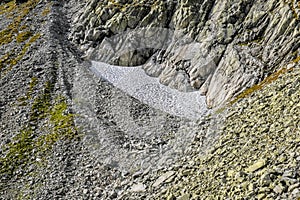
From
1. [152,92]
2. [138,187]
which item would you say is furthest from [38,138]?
[152,92]

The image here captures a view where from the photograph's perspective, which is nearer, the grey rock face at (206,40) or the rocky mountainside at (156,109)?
the rocky mountainside at (156,109)

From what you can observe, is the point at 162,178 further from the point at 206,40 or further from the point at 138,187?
the point at 206,40

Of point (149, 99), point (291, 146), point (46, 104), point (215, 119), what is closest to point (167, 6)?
point (149, 99)

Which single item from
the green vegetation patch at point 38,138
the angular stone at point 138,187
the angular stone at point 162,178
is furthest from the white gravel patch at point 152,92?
the angular stone at point 138,187

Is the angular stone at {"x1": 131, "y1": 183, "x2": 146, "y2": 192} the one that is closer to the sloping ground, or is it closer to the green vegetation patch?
the sloping ground

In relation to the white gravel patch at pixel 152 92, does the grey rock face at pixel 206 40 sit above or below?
above

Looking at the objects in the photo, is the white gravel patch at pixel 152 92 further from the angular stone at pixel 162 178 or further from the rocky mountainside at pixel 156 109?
the angular stone at pixel 162 178
